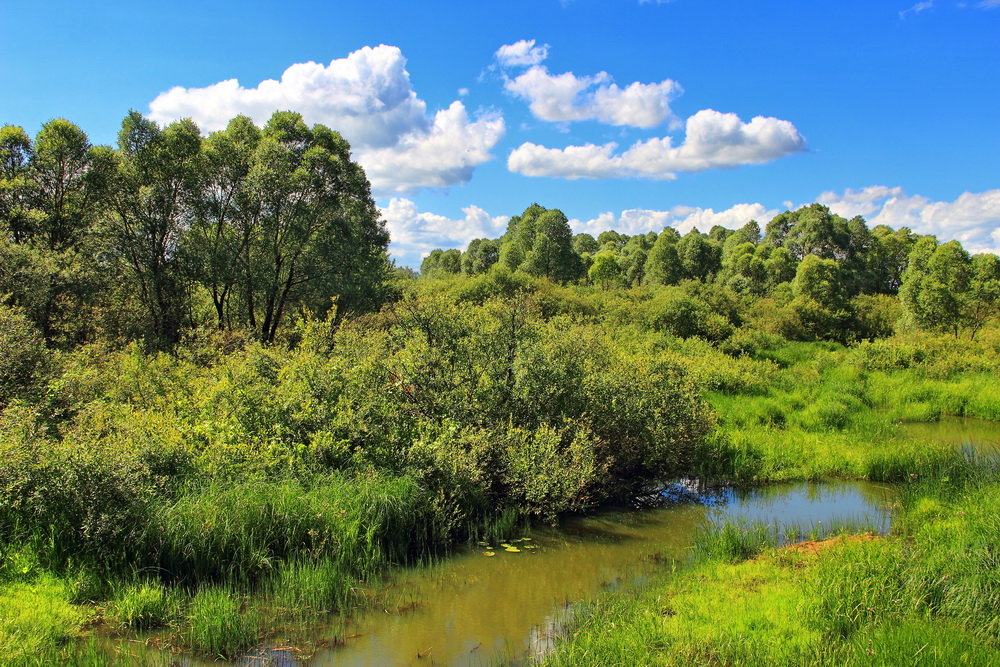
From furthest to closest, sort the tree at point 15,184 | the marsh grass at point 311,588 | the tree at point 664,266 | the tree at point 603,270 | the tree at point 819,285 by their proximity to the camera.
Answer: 1. the tree at point 603,270
2. the tree at point 664,266
3. the tree at point 819,285
4. the tree at point 15,184
5. the marsh grass at point 311,588

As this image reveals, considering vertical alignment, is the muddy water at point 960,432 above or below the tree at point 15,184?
below

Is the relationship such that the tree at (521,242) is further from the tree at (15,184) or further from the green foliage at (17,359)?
the green foliage at (17,359)

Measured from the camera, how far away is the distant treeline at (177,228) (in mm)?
21812

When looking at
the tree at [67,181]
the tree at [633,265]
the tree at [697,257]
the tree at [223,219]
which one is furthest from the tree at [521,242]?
the tree at [67,181]

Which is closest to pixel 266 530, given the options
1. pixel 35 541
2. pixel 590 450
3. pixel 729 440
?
pixel 35 541

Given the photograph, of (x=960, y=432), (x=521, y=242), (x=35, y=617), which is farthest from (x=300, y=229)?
(x=521, y=242)

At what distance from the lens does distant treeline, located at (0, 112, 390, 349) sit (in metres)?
21.8

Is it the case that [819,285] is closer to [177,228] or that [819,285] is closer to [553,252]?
[553,252]

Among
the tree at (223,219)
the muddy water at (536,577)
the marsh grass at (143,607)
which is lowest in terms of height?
the muddy water at (536,577)

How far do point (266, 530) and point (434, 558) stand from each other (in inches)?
110

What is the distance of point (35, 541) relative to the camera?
8.14 meters

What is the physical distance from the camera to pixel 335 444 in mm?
11148

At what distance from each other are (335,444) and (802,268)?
44885 millimetres

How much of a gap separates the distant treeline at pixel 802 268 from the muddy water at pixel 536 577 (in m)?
21.4
